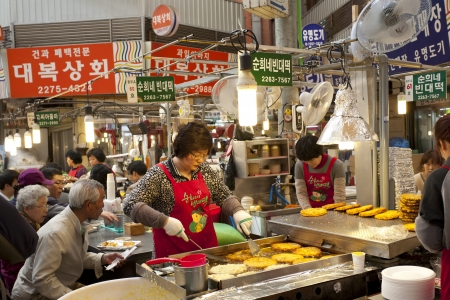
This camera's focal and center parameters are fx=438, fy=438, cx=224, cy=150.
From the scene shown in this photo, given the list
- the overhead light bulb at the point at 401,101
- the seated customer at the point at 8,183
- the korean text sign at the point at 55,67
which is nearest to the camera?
the seated customer at the point at 8,183

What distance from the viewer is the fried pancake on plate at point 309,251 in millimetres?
2916

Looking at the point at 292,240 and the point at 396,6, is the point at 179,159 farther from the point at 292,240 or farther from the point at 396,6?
the point at 396,6

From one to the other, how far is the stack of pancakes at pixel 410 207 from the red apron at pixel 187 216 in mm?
1467

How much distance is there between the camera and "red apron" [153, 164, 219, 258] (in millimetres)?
3318

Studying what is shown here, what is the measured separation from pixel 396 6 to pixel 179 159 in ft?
6.73

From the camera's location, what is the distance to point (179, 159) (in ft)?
11.0

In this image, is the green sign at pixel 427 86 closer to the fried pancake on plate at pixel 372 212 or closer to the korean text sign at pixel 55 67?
the fried pancake on plate at pixel 372 212

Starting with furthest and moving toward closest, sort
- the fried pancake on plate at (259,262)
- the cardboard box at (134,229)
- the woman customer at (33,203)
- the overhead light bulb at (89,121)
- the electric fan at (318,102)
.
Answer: the overhead light bulb at (89,121)
the electric fan at (318,102)
the cardboard box at (134,229)
the woman customer at (33,203)
the fried pancake on plate at (259,262)

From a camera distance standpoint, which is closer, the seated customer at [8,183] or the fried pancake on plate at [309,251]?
the fried pancake on plate at [309,251]

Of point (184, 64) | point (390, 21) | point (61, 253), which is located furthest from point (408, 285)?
point (184, 64)

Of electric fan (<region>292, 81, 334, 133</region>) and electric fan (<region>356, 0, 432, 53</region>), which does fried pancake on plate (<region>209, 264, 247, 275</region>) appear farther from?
electric fan (<region>292, 81, 334, 133</region>)

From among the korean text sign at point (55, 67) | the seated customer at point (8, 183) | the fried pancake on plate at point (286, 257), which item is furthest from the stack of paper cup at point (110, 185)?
the korean text sign at point (55, 67)

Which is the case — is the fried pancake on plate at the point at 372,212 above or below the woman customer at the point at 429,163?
below

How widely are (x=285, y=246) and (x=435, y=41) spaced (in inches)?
214
